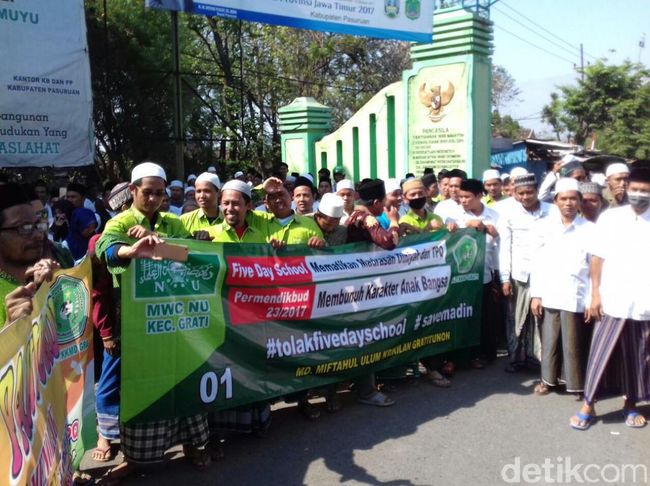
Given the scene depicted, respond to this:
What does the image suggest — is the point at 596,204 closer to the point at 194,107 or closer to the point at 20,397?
the point at 20,397

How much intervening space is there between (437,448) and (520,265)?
7.11ft

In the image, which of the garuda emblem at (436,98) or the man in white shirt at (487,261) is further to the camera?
the garuda emblem at (436,98)

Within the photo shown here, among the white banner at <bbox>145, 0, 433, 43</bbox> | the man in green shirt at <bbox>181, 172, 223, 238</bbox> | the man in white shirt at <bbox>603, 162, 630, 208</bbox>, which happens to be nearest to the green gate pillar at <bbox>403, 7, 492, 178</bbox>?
the white banner at <bbox>145, 0, 433, 43</bbox>

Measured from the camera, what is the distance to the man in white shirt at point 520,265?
17.9ft

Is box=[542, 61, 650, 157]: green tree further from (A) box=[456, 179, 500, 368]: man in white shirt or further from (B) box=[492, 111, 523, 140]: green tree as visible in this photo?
(A) box=[456, 179, 500, 368]: man in white shirt

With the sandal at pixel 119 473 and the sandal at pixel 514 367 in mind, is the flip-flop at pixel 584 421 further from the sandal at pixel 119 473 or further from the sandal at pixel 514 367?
the sandal at pixel 119 473

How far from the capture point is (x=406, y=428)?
14.5 feet

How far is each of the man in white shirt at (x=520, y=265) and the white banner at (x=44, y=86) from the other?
721 centimetres

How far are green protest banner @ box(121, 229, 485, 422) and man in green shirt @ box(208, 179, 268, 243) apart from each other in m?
0.21

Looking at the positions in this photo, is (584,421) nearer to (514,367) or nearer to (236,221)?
(514,367)

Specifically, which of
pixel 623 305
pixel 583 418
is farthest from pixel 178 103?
pixel 583 418

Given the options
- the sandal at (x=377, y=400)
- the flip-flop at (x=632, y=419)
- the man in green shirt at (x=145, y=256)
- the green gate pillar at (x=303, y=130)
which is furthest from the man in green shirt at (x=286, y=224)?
the green gate pillar at (x=303, y=130)

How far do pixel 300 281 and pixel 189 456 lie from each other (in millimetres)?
1408

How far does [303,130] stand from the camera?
44.3 feet
